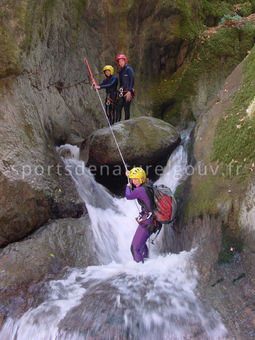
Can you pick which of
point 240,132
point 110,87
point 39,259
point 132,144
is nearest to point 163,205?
point 240,132

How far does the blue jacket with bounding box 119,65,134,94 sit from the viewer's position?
318 inches

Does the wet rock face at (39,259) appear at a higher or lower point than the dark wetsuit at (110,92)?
lower

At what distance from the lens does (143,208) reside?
5105 millimetres

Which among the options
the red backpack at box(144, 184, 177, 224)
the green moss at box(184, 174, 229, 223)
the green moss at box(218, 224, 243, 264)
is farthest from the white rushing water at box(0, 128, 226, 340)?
the green moss at box(184, 174, 229, 223)

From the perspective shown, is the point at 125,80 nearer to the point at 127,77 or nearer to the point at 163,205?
the point at 127,77

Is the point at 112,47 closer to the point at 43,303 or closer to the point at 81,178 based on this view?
the point at 81,178

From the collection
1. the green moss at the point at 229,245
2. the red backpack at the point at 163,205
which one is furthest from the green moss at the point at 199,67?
the green moss at the point at 229,245

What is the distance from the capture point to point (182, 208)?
18.0 feet

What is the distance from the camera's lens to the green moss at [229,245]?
12.0 feet

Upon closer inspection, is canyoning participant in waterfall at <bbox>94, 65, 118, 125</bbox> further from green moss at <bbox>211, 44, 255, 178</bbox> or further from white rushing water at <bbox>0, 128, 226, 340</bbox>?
white rushing water at <bbox>0, 128, 226, 340</bbox>

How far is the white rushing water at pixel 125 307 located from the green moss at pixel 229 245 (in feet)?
1.57

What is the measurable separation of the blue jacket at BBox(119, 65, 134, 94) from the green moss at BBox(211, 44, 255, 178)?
326 centimetres

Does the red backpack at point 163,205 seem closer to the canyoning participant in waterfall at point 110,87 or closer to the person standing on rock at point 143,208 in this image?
the person standing on rock at point 143,208

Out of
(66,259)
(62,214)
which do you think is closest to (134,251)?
(66,259)
